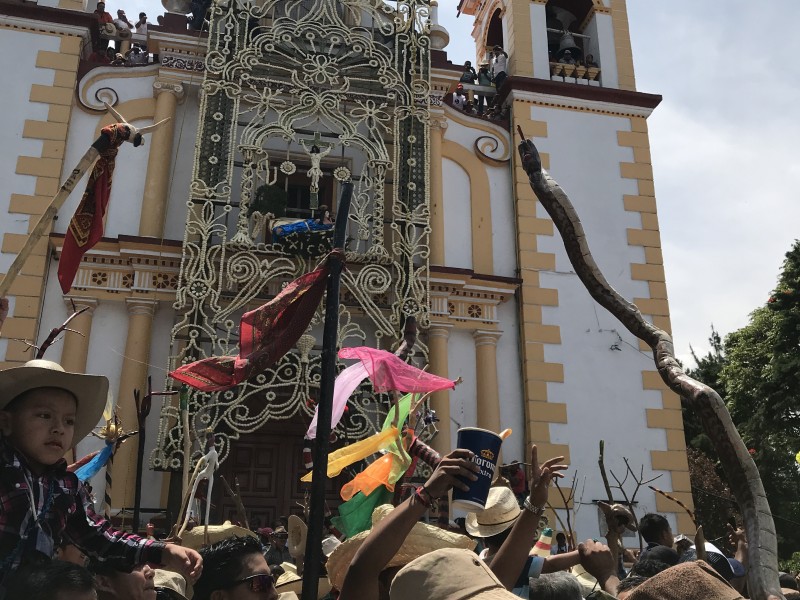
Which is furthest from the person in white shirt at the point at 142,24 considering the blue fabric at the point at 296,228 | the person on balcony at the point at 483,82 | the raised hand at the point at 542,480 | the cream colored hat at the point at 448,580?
the cream colored hat at the point at 448,580

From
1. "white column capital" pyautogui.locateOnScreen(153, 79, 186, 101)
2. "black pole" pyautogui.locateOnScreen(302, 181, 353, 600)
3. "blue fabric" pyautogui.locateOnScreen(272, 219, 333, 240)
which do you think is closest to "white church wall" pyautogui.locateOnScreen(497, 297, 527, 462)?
"blue fabric" pyautogui.locateOnScreen(272, 219, 333, 240)

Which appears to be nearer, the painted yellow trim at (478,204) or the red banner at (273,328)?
the red banner at (273,328)

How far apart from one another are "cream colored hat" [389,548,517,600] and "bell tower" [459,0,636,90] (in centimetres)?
1182

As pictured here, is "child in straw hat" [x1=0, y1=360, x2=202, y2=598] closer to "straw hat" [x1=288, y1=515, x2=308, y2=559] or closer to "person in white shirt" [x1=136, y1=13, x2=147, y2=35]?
"straw hat" [x1=288, y1=515, x2=308, y2=559]

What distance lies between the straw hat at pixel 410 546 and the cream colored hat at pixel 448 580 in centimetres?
98

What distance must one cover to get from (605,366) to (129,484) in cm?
653

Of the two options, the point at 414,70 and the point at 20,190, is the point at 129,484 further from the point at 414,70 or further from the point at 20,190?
the point at 414,70

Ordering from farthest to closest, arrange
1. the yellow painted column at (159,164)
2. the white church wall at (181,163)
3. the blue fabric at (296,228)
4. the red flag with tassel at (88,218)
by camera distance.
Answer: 1. the white church wall at (181,163)
2. the yellow painted column at (159,164)
3. the blue fabric at (296,228)
4. the red flag with tassel at (88,218)

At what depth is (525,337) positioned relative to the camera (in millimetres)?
10938

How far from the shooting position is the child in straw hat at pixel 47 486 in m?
2.75

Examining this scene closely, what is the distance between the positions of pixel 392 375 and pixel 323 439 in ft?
6.33

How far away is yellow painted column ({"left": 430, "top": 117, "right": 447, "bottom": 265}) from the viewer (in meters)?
11.2

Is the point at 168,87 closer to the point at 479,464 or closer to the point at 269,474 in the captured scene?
the point at 269,474

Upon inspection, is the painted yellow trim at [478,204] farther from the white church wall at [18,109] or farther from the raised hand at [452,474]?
the raised hand at [452,474]
